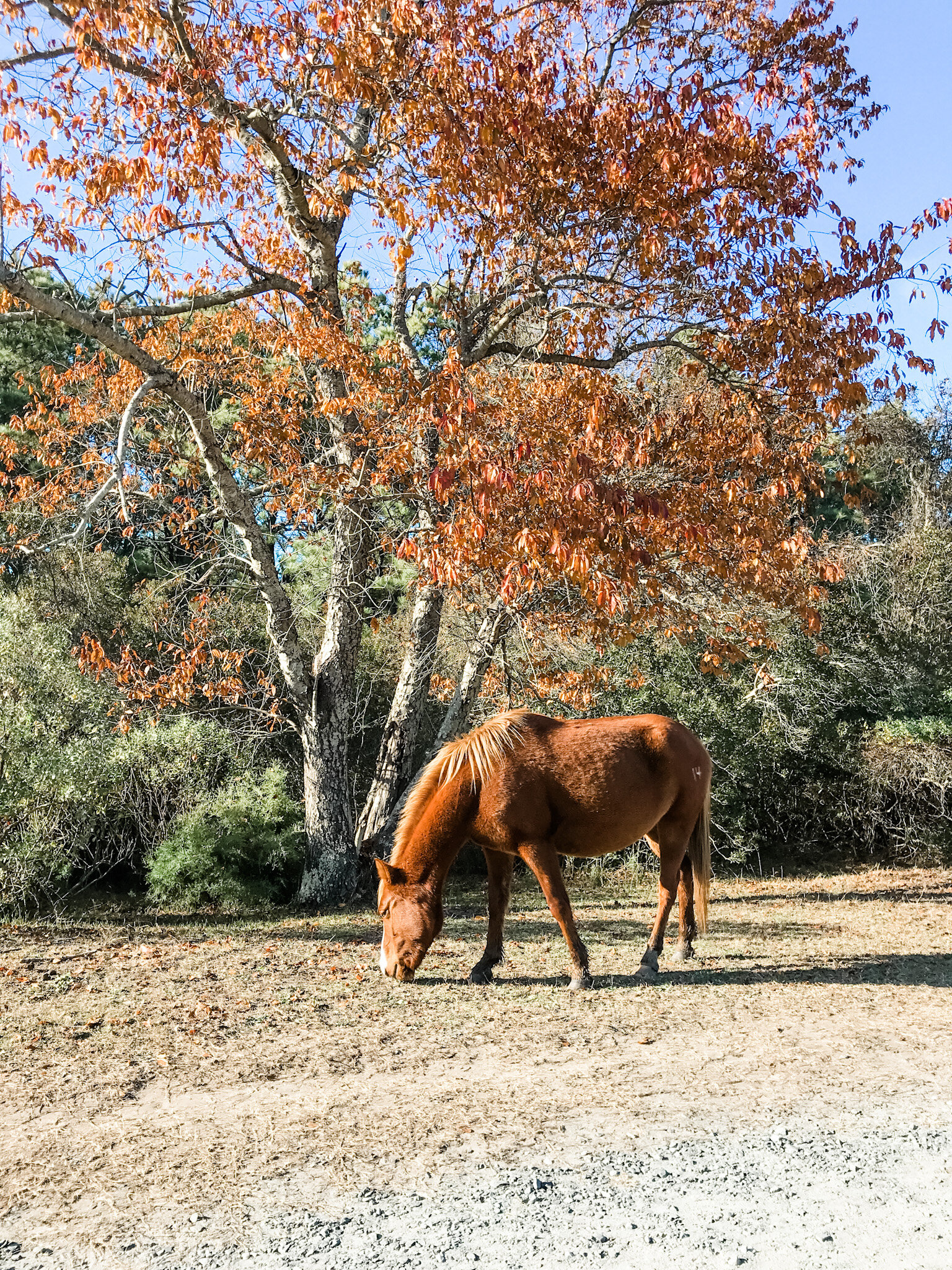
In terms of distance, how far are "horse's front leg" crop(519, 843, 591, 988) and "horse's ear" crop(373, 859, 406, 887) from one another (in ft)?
2.43

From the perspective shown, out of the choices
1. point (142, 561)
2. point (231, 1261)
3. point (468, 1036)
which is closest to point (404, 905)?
point (468, 1036)

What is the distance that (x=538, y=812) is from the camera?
6.10m

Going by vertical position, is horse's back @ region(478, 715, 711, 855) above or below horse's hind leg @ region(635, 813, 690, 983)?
above

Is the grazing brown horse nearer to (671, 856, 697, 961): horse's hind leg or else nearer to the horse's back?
the horse's back

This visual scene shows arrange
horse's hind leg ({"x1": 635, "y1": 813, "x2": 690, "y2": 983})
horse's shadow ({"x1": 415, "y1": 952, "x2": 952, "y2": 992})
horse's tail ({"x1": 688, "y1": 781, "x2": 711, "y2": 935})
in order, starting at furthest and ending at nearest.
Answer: horse's tail ({"x1": 688, "y1": 781, "x2": 711, "y2": 935}) < horse's hind leg ({"x1": 635, "y1": 813, "x2": 690, "y2": 983}) < horse's shadow ({"x1": 415, "y1": 952, "x2": 952, "y2": 992})

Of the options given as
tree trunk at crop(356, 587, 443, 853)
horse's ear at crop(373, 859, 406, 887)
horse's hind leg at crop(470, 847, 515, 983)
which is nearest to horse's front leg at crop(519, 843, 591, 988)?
horse's hind leg at crop(470, 847, 515, 983)

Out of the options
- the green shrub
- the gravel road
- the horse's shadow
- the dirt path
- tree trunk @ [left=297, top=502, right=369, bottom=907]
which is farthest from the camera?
tree trunk @ [left=297, top=502, right=369, bottom=907]

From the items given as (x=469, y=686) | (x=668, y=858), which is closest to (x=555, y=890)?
(x=668, y=858)

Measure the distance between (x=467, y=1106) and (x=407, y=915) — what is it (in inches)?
70.0

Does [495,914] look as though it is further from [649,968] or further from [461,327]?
[461,327]

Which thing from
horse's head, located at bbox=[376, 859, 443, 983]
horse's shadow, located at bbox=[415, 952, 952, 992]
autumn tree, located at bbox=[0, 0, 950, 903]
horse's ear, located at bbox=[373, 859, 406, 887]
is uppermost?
autumn tree, located at bbox=[0, 0, 950, 903]

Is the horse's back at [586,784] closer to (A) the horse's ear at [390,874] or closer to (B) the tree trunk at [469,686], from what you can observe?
(A) the horse's ear at [390,874]

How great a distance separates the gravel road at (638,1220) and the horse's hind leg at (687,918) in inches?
135

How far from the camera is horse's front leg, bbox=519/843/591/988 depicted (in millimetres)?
6074
